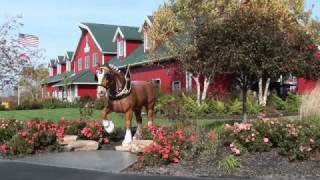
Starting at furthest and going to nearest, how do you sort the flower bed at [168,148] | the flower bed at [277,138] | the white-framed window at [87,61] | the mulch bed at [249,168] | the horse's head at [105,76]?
the white-framed window at [87,61] < the horse's head at [105,76] < the flower bed at [168,148] < the flower bed at [277,138] < the mulch bed at [249,168]

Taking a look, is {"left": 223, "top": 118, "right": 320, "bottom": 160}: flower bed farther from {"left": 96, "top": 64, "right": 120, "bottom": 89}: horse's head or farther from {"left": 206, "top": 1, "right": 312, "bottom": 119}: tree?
{"left": 96, "top": 64, "right": 120, "bottom": 89}: horse's head

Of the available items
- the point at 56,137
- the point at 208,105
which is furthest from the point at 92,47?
the point at 56,137

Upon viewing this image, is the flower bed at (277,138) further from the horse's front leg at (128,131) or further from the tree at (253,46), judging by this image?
the horse's front leg at (128,131)

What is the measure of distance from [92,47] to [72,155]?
4119 centimetres

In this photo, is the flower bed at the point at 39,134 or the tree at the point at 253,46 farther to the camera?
the tree at the point at 253,46

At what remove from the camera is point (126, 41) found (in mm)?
48062

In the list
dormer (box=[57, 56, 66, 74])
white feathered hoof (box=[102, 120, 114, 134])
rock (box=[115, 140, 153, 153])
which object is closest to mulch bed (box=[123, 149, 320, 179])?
rock (box=[115, 140, 153, 153])

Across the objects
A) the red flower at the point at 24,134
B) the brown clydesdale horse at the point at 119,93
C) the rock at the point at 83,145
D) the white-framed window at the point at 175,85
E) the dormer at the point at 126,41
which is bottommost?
the rock at the point at 83,145

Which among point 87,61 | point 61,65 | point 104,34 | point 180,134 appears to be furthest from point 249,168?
point 61,65

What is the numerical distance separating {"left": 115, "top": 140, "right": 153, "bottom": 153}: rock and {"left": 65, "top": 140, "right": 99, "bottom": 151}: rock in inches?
25.7

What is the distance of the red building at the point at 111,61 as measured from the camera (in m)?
38.3

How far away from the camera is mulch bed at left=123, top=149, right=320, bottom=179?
10.1 m

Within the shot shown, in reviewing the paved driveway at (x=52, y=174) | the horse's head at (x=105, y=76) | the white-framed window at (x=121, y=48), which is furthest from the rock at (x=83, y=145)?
the white-framed window at (x=121, y=48)

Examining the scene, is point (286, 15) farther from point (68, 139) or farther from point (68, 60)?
point (68, 60)
